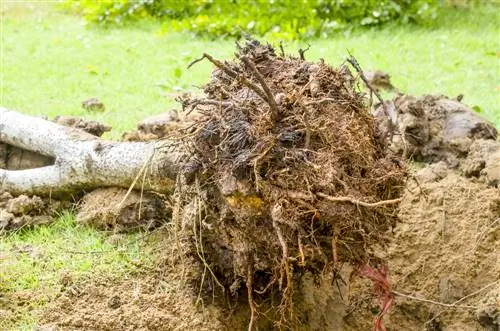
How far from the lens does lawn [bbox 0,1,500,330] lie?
13.3ft

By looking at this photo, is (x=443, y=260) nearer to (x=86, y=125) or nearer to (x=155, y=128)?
(x=155, y=128)

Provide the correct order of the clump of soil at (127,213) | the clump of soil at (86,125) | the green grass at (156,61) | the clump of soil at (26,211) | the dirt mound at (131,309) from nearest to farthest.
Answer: the dirt mound at (131,309) → the clump of soil at (127,213) → the clump of soil at (26,211) → the clump of soil at (86,125) → the green grass at (156,61)

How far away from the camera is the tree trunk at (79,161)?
402cm

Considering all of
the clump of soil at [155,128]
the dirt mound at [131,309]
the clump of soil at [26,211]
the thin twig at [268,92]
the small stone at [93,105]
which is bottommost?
the small stone at [93,105]

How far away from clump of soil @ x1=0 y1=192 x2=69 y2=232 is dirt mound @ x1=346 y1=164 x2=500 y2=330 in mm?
1887

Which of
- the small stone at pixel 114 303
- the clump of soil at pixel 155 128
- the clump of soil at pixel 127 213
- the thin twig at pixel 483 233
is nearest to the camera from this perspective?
the small stone at pixel 114 303

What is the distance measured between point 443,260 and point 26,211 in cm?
244

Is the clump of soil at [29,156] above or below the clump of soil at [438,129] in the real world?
below

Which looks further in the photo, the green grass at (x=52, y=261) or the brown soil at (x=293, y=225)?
the green grass at (x=52, y=261)

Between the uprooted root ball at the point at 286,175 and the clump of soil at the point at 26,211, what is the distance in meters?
1.31

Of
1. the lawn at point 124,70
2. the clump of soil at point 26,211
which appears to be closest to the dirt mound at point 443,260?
the lawn at point 124,70

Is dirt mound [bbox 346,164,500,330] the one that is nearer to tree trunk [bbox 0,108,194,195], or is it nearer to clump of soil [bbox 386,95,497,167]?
clump of soil [bbox 386,95,497,167]

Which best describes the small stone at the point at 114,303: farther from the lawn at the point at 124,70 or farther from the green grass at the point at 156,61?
the green grass at the point at 156,61

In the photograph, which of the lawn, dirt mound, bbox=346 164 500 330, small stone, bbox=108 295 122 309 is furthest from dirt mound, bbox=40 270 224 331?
dirt mound, bbox=346 164 500 330
